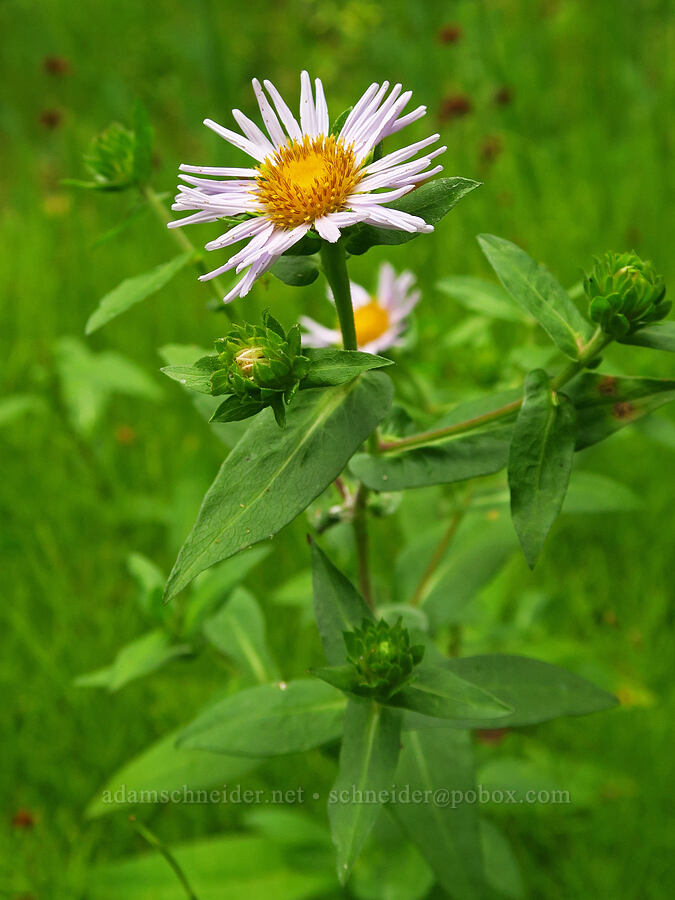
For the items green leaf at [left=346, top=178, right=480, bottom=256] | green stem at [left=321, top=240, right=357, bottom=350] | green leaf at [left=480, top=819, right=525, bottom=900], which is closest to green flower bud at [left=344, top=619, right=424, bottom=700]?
green stem at [left=321, top=240, right=357, bottom=350]

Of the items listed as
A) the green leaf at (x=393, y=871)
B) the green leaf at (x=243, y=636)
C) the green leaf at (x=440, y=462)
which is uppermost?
the green leaf at (x=440, y=462)

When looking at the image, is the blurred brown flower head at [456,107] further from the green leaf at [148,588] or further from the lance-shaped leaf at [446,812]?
the lance-shaped leaf at [446,812]

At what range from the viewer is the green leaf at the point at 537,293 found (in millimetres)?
959

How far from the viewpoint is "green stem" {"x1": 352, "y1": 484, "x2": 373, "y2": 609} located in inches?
43.1

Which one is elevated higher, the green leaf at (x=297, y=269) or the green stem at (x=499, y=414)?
the green leaf at (x=297, y=269)

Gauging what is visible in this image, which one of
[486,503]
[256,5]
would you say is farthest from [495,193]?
[256,5]

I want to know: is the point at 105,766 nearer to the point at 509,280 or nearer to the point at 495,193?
the point at 509,280

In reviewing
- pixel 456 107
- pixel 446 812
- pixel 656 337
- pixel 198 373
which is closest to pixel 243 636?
pixel 446 812

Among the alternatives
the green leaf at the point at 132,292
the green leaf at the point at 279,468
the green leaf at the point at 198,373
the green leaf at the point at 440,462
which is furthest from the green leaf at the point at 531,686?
the green leaf at the point at 132,292

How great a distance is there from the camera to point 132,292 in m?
1.10

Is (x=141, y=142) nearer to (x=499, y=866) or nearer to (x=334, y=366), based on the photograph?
(x=334, y=366)

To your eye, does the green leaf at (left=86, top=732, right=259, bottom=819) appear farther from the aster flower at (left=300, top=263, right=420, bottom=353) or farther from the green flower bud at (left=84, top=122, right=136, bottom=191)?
the green flower bud at (left=84, top=122, right=136, bottom=191)

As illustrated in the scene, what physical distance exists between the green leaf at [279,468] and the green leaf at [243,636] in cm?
64

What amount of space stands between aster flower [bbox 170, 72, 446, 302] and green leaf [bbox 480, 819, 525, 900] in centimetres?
108
